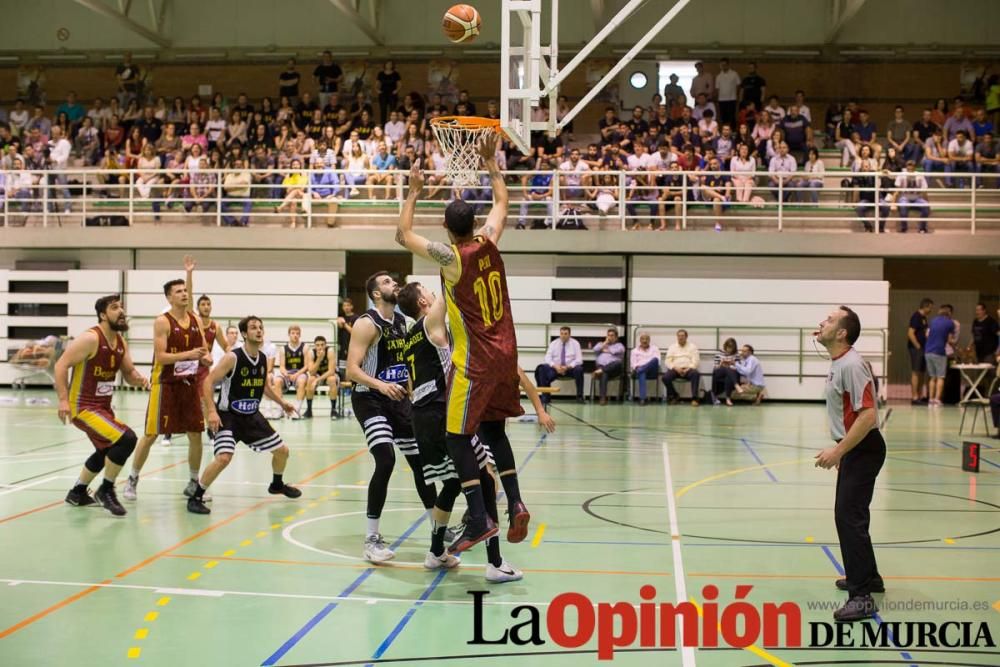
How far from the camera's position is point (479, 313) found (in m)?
6.19

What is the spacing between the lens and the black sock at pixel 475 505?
6.20 m

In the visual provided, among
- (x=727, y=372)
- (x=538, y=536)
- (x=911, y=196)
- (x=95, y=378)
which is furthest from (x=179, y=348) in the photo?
(x=911, y=196)

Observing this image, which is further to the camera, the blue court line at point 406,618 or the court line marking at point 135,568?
the court line marking at point 135,568

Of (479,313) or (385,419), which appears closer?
(479,313)

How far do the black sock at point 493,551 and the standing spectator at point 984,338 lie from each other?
1814cm

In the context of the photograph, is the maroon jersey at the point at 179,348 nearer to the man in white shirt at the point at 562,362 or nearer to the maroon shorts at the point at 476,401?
the maroon shorts at the point at 476,401

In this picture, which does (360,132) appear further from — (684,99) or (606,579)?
(606,579)

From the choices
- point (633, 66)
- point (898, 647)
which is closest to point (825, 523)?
point (898, 647)

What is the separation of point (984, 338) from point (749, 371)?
4963mm

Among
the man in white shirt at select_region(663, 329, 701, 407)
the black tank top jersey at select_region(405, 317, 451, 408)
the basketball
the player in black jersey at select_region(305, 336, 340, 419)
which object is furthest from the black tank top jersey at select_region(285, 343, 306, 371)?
the black tank top jersey at select_region(405, 317, 451, 408)

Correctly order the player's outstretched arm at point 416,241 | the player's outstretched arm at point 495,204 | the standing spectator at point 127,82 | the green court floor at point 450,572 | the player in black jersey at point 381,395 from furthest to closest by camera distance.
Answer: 1. the standing spectator at point 127,82
2. the player in black jersey at point 381,395
3. the player's outstretched arm at point 495,204
4. the player's outstretched arm at point 416,241
5. the green court floor at point 450,572

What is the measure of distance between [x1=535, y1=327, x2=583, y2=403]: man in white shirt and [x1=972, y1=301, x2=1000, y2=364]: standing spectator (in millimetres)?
8131

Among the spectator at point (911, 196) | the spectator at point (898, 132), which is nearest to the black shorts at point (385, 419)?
the spectator at point (911, 196)

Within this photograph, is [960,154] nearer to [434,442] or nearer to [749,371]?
[749,371]
